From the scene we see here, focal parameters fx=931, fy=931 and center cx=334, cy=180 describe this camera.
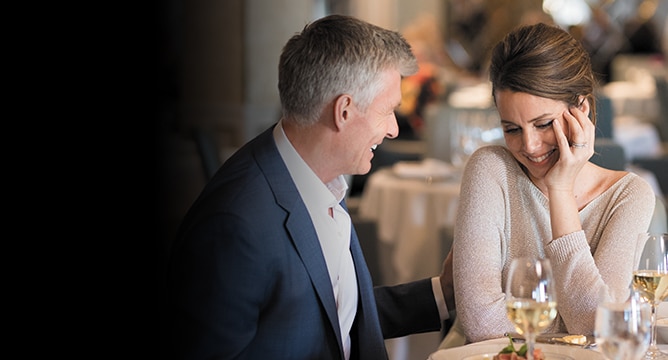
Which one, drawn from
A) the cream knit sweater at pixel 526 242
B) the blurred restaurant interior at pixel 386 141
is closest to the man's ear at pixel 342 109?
the cream knit sweater at pixel 526 242

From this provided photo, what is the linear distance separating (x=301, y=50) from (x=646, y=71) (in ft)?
35.9

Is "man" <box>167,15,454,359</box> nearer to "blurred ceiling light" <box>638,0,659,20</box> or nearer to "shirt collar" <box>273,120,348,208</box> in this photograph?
"shirt collar" <box>273,120,348,208</box>

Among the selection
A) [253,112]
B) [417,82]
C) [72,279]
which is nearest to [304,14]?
[253,112]

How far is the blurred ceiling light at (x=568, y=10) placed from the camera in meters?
15.5

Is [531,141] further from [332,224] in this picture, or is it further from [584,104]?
[332,224]

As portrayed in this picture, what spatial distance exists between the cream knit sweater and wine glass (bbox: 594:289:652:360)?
543 millimetres

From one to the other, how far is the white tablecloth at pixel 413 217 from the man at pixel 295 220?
289cm

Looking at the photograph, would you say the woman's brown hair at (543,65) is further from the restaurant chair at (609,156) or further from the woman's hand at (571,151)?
the restaurant chair at (609,156)

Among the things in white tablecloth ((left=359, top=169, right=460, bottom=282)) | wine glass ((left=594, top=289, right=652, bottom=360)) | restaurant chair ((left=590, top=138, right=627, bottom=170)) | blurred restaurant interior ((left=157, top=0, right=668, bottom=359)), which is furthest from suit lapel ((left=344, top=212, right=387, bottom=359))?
white tablecloth ((left=359, top=169, right=460, bottom=282))

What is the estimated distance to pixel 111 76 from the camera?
3.40 metres

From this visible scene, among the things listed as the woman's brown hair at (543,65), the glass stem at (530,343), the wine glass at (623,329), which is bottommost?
the glass stem at (530,343)

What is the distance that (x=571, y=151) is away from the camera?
205 centimetres

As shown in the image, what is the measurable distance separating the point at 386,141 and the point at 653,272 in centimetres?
658

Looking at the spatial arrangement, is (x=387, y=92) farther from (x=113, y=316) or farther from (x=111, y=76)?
(x=113, y=316)
